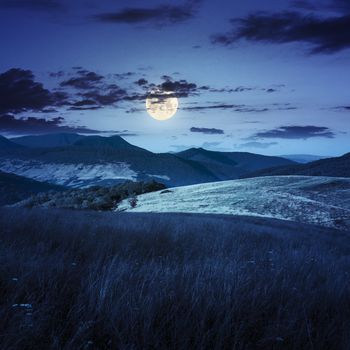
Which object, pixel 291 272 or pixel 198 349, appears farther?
pixel 291 272

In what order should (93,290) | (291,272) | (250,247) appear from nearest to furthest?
(93,290)
(291,272)
(250,247)

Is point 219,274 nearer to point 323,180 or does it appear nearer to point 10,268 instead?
point 10,268

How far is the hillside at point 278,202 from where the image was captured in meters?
25.7

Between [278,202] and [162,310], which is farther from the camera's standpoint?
[278,202]

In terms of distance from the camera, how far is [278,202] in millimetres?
28969

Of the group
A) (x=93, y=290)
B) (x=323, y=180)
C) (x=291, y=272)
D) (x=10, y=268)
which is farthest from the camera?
(x=323, y=180)

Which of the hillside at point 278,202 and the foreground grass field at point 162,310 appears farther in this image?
the hillside at point 278,202

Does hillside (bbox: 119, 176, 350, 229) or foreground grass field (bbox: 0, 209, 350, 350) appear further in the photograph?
hillside (bbox: 119, 176, 350, 229)

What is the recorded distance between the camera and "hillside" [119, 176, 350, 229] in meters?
25.7

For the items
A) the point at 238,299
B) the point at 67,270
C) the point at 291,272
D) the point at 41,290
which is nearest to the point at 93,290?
the point at 41,290

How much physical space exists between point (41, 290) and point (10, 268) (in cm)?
65

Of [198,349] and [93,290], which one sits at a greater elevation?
[93,290]

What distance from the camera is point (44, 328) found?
2.87m

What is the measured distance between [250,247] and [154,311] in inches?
240
